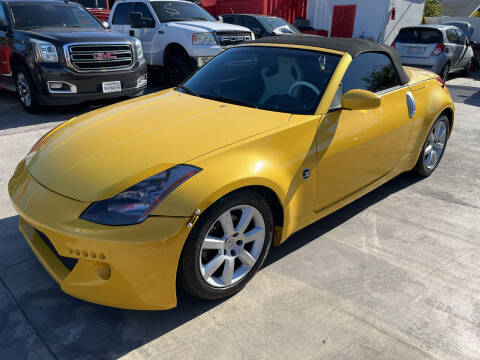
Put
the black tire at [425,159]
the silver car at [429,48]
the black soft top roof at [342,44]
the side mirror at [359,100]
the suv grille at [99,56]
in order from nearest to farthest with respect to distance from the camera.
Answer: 1. the side mirror at [359,100]
2. the black soft top roof at [342,44]
3. the black tire at [425,159]
4. the suv grille at [99,56]
5. the silver car at [429,48]

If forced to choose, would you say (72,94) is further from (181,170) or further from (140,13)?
(181,170)

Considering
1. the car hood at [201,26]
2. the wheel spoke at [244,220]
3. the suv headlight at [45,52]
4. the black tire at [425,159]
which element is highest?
the car hood at [201,26]

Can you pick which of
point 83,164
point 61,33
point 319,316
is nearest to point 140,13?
point 61,33

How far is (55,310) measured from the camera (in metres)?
2.49

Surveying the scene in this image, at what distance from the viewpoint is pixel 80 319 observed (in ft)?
7.97

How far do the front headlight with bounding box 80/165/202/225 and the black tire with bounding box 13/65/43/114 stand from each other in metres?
5.11

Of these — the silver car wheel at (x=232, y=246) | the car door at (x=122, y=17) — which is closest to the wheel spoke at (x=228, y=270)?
the silver car wheel at (x=232, y=246)

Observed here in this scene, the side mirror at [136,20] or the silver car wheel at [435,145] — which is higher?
the side mirror at [136,20]

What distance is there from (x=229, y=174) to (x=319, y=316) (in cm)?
105

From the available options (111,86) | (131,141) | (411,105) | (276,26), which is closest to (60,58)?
(111,86)

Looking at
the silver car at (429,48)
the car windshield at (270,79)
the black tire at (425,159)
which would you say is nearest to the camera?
the car windshield at (270,79)

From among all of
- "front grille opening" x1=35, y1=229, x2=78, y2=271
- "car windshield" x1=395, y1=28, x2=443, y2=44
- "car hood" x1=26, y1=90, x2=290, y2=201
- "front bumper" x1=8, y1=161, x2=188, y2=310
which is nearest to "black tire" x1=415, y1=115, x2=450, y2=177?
"car hood" x1=26, y1=90, x2=290, y2=201

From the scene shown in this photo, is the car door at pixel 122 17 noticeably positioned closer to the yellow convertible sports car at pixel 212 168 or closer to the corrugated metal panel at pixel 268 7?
the yellow convertible sports car at pixel 212 168

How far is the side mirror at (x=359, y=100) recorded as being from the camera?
296 cm
